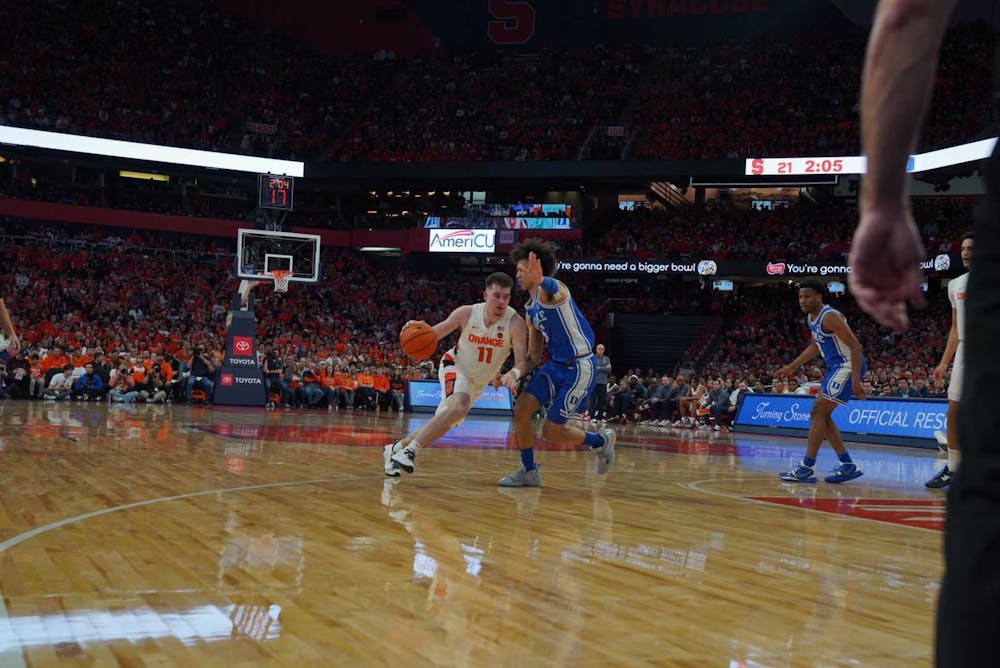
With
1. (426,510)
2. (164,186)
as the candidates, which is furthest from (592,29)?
(426,510)

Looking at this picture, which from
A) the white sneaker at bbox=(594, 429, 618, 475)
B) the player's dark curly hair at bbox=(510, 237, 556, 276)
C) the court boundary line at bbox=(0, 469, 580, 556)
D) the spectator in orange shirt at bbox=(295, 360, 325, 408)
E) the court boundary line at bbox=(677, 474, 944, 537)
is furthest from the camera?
the spectator in orange shirt at bbox=(295, 360, 325, 408)

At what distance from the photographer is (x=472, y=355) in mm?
8258

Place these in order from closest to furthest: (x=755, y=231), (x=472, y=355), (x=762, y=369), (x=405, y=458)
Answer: (x=405, y=458), (x=472, y=355), (x=762, y=369), (x=755, y=231)

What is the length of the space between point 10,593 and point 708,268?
33413 mm

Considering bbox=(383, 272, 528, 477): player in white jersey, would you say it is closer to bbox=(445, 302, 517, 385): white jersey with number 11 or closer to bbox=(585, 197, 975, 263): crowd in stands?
bbox=(445, 302, 517, 385): white jersey with number 11

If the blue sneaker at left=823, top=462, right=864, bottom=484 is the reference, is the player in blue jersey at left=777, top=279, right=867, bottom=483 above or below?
above

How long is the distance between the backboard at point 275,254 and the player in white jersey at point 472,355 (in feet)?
54.3

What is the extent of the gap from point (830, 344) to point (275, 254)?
1753cm

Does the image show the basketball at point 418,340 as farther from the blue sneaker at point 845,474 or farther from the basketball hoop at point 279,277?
the basketball hoop at point 279,277

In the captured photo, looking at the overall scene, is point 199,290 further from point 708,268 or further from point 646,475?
point 646,475

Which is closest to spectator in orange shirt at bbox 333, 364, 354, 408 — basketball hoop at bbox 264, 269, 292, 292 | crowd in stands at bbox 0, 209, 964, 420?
crowd in stands at bbox 0, 209, 964, 420

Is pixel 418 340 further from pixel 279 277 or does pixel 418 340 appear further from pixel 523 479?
pixel 279 277

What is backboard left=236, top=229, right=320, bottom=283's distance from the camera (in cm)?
2411

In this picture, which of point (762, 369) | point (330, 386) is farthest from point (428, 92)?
point (330, 386)
